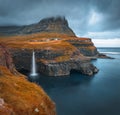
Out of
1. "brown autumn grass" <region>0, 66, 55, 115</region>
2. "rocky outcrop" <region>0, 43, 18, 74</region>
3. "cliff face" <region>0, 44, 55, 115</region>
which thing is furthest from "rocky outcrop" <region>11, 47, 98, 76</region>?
"cliff face" <region>0, 44, 55, 115</region>

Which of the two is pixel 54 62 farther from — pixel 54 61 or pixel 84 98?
Result: pixel 84 98

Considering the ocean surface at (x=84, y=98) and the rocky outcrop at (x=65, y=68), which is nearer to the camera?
the ocean surface at (x=84, y=98)

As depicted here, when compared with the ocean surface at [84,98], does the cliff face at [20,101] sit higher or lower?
higher

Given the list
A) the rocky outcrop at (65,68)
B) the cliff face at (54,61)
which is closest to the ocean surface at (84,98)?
the rocky outcrop at (65,68)

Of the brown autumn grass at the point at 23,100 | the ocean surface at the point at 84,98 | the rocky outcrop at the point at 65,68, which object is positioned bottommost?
the ocean surface at the point at 84,98

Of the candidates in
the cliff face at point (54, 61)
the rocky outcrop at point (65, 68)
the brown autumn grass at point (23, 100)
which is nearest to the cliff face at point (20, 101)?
the brown autumn grass at point (23, 100)

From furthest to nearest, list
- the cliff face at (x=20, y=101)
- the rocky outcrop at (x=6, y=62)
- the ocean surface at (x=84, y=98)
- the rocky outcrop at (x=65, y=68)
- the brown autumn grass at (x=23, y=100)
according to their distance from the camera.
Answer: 1. the rocky outcrop at (x=65, y=68)
2. the ocean surface at (x=84, y=98)
3. the rocky outcrop at (x=6, y=62)
4. the brown autumn grass at (x=23, y=100)
5. the cliff face at (x=20, y=101)

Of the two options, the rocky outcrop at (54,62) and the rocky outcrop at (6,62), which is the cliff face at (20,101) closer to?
the rocky outcrop at (6,62)

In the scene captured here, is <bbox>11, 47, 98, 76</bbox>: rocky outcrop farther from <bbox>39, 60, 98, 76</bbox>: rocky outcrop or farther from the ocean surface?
the ocean surface

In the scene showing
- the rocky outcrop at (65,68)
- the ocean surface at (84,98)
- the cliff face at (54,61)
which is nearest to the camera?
the ocean surface at (84,98)

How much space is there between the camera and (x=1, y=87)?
35688mm

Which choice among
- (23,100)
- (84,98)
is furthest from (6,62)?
(23,100)

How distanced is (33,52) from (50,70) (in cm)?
3043

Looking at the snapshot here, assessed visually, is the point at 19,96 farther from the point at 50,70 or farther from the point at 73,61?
the point at 73,61
